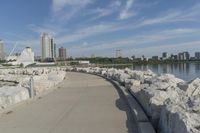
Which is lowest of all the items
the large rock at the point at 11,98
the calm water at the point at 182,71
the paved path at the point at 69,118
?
the calm water at the point at 182,71

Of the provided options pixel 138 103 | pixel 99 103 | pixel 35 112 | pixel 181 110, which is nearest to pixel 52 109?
pixel 35 112

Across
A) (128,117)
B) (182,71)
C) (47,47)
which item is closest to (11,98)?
(128,117)

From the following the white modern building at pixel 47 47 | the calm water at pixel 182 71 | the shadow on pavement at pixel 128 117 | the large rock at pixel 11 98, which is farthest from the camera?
the white modern building at pixel 47 47

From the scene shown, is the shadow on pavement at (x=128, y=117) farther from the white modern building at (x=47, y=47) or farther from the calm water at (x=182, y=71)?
the white modern building at (x=47, y=47)

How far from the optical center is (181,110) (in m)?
6.01

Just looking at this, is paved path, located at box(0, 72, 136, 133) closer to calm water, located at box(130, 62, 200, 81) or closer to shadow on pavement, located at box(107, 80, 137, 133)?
shadow on pavement, located at box(107, 80, 137, 133)

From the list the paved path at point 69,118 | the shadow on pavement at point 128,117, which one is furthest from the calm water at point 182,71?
the paved path at point 69,118

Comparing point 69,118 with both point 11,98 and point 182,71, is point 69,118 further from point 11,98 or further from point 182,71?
point 182,71

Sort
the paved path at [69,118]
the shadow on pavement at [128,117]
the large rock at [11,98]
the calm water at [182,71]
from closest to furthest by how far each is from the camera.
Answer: the shadow on pavement at [128,117] < the paved path at [69,118] < the large rock at [11,98] < the calm water at [182,71]

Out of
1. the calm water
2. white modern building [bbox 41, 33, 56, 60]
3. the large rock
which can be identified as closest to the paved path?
the large rock

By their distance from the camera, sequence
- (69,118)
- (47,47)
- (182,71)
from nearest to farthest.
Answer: (69,118) < (182,71) < (47,47)

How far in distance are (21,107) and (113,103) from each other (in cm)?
300

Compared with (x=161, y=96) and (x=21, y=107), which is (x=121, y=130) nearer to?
(x=161, y=96)

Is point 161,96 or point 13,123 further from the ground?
point 161,96
